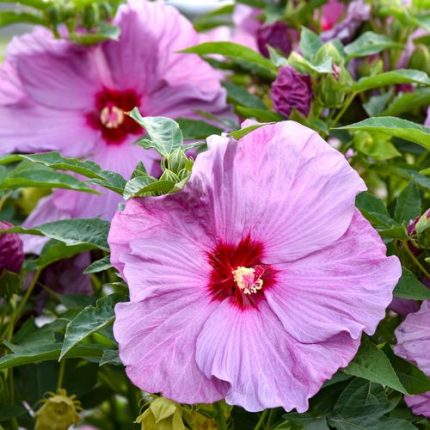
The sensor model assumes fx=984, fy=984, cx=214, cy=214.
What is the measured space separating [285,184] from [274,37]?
0.64 meters

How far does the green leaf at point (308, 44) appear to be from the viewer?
1.10 meters

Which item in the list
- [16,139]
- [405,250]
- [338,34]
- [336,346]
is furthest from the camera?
[338,34]

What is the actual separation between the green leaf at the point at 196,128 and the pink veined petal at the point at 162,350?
14.5 inches

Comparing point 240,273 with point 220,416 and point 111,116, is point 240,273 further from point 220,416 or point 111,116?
point 111,116

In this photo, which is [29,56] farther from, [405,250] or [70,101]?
Answer: [405,250]

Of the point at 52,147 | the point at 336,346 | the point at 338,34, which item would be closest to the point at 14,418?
the point at 52,147

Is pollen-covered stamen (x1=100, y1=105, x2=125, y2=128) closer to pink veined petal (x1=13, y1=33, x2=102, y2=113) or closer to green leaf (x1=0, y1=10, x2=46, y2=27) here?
pink veined petal (x1=13, y1=33, x2=102, y2=113)

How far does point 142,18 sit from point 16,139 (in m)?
0.22

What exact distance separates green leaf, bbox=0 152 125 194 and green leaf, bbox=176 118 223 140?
255mm

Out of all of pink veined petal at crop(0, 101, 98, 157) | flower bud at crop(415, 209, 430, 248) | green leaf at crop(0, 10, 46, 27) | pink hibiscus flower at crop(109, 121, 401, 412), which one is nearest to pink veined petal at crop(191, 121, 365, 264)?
pink hibiscus flower at crop(109, 121, 401, 412)

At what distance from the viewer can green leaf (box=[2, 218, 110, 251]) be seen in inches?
34.7

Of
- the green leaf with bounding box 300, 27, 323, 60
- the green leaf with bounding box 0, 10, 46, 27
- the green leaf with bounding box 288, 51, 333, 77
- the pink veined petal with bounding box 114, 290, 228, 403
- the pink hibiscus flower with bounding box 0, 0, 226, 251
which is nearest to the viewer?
the pink veined petal with bounding box 114, 290, 228, 403

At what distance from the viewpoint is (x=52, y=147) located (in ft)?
3.93

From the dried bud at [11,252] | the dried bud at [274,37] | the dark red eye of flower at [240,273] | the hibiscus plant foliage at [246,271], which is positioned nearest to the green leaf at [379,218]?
the hibiscus plant foliage at [246,271]
